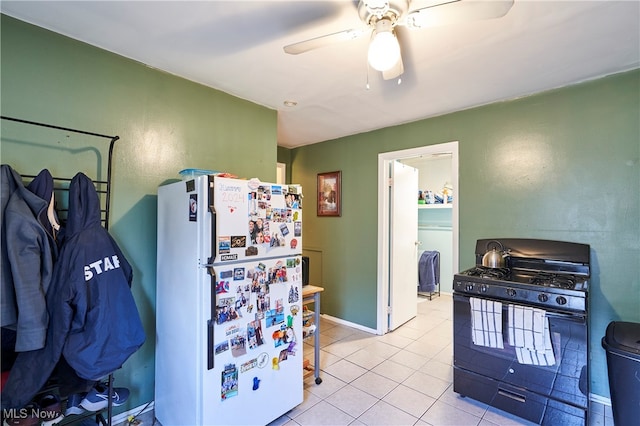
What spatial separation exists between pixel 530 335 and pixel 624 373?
444 millimetres

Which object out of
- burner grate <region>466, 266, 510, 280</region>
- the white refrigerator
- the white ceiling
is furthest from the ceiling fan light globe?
burner grate <region>466, 266, 510, 280</region>

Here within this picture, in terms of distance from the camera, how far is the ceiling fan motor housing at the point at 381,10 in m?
1.25

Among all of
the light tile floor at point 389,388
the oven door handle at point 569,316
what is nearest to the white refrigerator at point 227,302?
the light tile floor at point 389,388

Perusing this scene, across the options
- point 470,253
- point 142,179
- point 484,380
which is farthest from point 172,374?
point 470,253

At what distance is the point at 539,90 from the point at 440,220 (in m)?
3.08

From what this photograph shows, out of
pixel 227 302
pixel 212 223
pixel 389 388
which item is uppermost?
pixel 212 223

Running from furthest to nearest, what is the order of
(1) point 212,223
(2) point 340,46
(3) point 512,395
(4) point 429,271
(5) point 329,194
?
(4) point 429,271
(5) point 329,194
(3) point 512,395
(2) point 340,46
(1) point 212,223

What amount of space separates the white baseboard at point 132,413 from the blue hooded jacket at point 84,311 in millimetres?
659

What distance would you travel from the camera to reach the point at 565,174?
2.28 meters

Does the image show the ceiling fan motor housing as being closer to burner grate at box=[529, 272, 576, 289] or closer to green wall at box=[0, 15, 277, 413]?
green wall at box=[0, 15, 277, 413]

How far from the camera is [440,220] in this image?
5203 mm

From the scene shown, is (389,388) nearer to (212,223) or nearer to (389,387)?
(389,387)

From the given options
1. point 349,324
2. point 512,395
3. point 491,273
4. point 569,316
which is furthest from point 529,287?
point 349,324

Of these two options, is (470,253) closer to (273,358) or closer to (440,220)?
(273,358)
